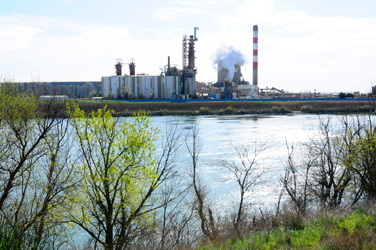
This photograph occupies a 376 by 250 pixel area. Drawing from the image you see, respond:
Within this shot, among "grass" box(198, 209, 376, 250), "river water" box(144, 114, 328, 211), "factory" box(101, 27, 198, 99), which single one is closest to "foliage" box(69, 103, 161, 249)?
"grass" box(198, 209, 376, 250)

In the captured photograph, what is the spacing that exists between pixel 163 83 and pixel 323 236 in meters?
48.8

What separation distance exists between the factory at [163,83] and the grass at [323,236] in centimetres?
4563

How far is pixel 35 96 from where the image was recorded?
9.50 metres

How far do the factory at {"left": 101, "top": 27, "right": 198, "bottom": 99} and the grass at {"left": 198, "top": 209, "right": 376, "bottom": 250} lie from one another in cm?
4563

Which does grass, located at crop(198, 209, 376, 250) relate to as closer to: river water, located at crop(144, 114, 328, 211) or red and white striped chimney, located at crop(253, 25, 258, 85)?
river water, located at crop(144, 114, 328, 211)

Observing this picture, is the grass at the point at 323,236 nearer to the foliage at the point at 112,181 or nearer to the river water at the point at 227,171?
the foliage at the point at 112,181

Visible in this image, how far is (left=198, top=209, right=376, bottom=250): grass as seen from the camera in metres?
6.52

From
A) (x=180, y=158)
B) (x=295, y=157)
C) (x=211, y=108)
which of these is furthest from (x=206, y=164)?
(x=211, y=108)

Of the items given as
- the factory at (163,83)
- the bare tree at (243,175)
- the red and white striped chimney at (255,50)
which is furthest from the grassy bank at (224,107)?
the bare tree at (243,175)

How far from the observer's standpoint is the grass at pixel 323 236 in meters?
6.52

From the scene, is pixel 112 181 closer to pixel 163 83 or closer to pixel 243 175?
pixel 243 175

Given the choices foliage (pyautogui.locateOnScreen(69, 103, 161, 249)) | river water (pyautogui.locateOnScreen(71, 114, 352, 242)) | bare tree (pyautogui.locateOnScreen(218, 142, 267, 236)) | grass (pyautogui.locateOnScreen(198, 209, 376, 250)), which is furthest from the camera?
river water (pyautogui.locateOnScreen(71, 114, 352, 242))

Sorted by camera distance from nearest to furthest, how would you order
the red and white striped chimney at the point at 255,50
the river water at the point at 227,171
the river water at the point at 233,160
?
the river water at the point at 227,171 < the river water at the point at 233,160 < the red and white striped chimney at the point at 255,50

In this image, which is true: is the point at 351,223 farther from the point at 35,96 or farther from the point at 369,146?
the point at 35,96
